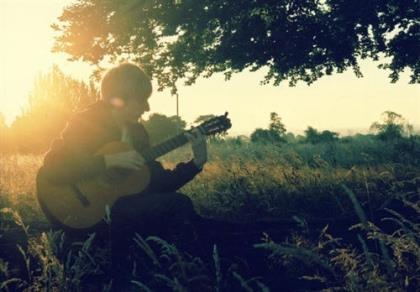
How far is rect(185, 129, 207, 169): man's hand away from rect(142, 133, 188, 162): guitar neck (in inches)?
3.5

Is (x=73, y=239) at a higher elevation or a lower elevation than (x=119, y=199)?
lower

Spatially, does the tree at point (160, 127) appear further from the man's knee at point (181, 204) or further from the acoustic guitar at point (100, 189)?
the man's knee at point (181, 204)

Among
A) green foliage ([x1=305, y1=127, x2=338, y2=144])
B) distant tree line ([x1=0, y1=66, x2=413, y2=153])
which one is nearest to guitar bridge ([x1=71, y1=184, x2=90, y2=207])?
distant tree line ([x1=0, y1=66, x2=413, y2=153])

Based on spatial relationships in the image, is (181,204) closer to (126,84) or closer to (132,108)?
(132,108)

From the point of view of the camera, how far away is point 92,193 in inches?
169

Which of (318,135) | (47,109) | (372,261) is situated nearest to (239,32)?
(372,261)

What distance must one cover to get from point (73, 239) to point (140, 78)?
1.63 m

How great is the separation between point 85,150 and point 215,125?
3.96 ft

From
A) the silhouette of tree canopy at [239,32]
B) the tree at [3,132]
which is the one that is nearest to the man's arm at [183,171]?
the silhouette of tree canopy at [239,32]

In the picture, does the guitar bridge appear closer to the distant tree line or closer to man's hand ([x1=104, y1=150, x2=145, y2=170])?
man's hand ([x1=104, y1=150, x2=145, y2=170])

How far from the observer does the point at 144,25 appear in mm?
7258

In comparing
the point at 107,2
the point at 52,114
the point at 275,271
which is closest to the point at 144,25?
the point at 107,2

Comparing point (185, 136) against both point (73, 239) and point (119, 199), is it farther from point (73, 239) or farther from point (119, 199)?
point (73, 239)

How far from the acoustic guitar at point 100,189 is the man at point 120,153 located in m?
0.07
